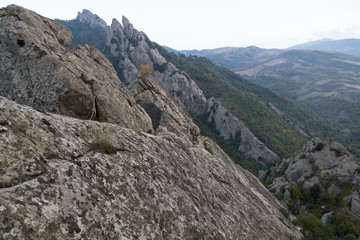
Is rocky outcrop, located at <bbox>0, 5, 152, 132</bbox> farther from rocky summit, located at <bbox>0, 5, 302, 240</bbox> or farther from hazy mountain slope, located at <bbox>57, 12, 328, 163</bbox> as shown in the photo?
hazy mountain slope, located at <bbox>57, 12, 328, 163</bbox>

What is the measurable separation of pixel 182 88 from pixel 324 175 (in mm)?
97684

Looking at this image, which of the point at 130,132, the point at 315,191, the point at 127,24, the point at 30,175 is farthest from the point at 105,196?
the point at 127,24

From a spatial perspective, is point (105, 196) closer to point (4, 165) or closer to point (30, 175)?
point (30, 175)

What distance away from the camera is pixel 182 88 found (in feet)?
439

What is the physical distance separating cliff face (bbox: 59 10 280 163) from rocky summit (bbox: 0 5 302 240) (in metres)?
98.9

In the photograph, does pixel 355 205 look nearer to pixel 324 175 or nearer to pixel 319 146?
pixel 324 175

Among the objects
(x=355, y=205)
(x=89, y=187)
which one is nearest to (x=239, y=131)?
(x=355, y=205)

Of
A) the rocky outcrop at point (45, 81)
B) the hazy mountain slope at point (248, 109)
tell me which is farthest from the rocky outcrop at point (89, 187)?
the hazy mountain slope at point (248, 109)

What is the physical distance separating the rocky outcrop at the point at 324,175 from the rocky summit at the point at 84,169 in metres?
37.1

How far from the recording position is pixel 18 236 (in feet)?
14.6

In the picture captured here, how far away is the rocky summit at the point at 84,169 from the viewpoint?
5449 mm

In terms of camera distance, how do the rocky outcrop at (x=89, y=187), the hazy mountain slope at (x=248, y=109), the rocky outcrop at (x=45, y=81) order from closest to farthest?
the rocky outcrop at (x=89, y=187), the rocky outcrop at (x=45, y=81), the hazy mountain slope at (x=248, y=109)

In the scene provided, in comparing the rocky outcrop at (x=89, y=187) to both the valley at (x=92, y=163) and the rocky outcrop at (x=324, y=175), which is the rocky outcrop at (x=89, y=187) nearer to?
the valley at (x=92, y=163)

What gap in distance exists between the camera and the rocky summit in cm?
545
